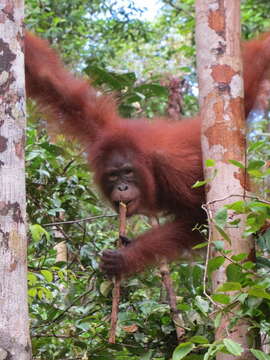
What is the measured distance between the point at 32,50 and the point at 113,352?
173 centimetres

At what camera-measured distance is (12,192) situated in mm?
1887

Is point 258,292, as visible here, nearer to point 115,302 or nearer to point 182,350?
point 182,350

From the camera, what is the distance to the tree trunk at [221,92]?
235cm

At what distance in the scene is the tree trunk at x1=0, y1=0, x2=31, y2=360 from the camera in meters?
1.79

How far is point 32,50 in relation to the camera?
332 cm

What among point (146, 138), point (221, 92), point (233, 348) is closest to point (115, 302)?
point (233, 348)

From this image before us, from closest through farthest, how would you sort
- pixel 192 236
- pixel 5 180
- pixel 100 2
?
pixel 5 180 → pixel 192 236 → pixel 100 2

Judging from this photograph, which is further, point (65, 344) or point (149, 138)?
point (149, 138)

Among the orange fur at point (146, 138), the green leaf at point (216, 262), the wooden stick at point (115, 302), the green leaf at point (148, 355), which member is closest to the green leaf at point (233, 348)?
the green leaf at point (216, 262)

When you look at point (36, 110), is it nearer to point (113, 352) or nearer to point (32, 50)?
point (32, 50)

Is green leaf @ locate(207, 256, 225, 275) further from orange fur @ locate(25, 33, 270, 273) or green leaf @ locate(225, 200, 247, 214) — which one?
orange fur @ locate(25, 33, 270, 273)

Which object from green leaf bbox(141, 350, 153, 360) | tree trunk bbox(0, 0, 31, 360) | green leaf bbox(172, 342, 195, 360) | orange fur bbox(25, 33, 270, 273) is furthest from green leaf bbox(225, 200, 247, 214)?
orange fur bbox(25, 33, 270, 273)

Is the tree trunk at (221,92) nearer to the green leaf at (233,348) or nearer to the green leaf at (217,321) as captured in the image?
the green leaf at (217,321)

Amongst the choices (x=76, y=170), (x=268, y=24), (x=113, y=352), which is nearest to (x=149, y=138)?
(x=76, y=170)
